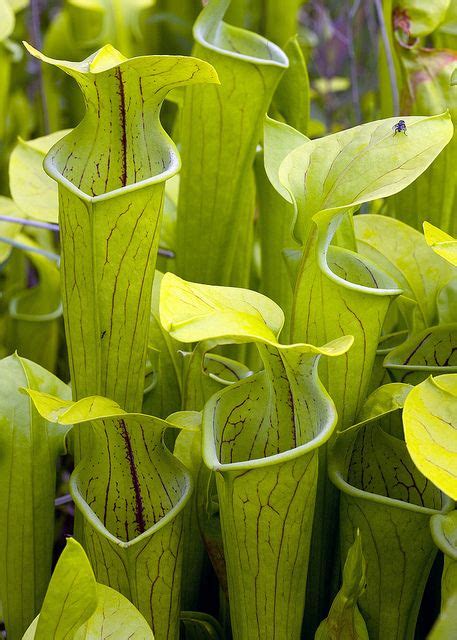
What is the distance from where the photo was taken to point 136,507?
25.7 inches

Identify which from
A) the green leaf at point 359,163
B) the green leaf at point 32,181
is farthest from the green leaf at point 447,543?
the green leaf at point 32,181

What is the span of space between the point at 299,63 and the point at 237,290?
0.41 meters

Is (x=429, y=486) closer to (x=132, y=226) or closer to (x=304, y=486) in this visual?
(x=304, y=486)

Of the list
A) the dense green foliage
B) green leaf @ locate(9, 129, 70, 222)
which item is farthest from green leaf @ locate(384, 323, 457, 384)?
green leaf @ locate(9, 129, 70, 222)

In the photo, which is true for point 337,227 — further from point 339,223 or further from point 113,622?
point 113,622

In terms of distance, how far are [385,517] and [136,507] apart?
21cm

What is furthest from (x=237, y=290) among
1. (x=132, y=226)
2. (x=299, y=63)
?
(x=299, y=63)

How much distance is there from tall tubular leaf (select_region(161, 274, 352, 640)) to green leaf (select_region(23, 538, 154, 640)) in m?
0.10

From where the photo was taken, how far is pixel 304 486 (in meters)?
0.58

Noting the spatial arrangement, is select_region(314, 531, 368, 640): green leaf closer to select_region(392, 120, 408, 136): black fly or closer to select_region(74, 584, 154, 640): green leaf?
select_region(74, 584, 154, 640): green leaf

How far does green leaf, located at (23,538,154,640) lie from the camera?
53 cm

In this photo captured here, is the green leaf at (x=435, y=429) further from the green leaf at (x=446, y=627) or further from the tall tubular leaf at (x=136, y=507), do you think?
the tall tubular leaf at (x=136, y=507)

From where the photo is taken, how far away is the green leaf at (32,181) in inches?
34.0

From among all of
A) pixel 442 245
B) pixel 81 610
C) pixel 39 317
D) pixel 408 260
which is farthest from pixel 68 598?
pixel 39 317
